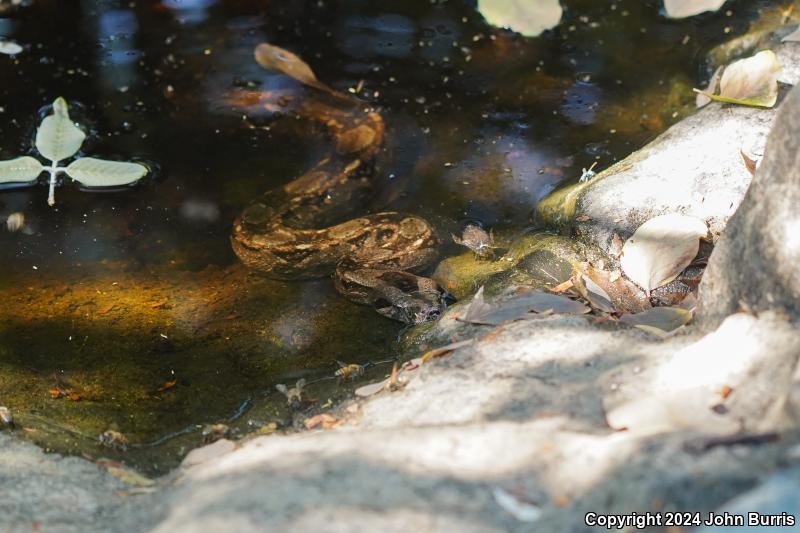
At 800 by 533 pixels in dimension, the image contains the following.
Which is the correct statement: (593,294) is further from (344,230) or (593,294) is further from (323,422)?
(344,230)

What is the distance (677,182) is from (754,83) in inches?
32.2

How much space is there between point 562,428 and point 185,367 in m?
2.03

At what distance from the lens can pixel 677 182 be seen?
3814mm

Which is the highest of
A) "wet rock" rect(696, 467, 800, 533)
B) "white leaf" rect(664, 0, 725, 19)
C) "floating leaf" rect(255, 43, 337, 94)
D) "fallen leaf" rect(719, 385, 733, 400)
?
"white leaf" rect(664, 0, 725, 19)

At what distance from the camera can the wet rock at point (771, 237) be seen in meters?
2.17

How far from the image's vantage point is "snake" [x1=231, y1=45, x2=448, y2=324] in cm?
430

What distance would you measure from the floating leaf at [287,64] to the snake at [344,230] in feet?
0.15

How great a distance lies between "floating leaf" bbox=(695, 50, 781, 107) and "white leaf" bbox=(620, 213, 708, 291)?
1.00m

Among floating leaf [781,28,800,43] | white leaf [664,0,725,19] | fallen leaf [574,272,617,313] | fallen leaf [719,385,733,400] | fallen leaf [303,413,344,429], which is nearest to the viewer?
fallen leaf [719,385,733,400]

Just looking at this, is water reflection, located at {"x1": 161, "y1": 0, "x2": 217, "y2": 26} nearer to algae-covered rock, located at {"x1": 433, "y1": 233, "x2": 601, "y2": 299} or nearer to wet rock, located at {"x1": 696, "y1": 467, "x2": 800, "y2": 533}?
algae-covered rock, located at {"x1": 433, "y1": 233, "x2": 601, "y2": 299}

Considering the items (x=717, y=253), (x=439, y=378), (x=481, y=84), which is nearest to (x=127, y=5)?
(x=481, y=84)

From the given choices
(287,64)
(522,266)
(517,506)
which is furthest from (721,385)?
(287,64)

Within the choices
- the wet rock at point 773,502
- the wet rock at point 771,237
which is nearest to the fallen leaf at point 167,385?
the wet rock at point 771,237

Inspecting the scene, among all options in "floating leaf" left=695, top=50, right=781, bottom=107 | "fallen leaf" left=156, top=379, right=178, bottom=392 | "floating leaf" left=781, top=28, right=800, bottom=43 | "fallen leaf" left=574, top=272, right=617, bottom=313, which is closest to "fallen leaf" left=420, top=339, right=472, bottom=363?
"fallen leaf" left=574, top=272, right=617, bottom=313
